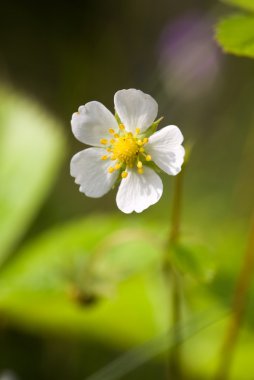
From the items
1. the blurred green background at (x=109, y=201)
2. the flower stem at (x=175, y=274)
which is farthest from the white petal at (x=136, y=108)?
the blurred green background at (x=109, y=201)

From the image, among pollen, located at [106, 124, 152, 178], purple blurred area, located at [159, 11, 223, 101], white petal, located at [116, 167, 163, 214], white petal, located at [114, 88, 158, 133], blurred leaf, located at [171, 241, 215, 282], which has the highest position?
purple blurred area, located at [159, 11, 223, 101]

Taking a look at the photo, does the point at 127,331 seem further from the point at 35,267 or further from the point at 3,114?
the point at 3,114

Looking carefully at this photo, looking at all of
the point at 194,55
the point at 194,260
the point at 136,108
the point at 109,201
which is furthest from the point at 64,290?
the point at 194,55

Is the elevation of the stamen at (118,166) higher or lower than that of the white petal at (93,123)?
lower

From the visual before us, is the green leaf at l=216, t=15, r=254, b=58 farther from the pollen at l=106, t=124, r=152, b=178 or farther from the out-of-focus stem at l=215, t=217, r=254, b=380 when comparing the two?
the out-of-focus stem at l=215, t=217, r=254, b=380

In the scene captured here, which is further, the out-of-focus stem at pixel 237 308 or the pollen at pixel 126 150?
the out-of-focus stem at pixel 237 308

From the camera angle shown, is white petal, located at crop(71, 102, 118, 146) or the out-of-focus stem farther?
the out-of-focus stem

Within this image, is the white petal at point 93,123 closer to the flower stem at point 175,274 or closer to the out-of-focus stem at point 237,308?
the flower stem at point 175,274

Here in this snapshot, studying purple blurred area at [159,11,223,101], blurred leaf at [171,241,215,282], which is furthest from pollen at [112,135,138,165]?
purple blurred area at [159,11,223,101]
